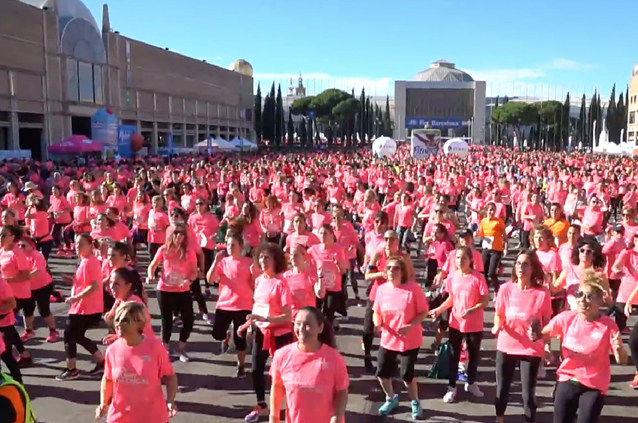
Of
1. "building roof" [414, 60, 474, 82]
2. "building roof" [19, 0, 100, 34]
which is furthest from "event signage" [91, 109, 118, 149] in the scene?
"building roof" [414, 60, 474, 82]

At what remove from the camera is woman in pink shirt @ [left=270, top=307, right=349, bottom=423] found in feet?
12.6

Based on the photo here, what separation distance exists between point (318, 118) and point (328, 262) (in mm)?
88720

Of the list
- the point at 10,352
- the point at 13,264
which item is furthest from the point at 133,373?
the point at 13,264

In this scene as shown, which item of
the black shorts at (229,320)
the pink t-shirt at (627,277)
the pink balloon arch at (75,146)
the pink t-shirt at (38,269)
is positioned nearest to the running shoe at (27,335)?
the pink t-shirt at (38,269)

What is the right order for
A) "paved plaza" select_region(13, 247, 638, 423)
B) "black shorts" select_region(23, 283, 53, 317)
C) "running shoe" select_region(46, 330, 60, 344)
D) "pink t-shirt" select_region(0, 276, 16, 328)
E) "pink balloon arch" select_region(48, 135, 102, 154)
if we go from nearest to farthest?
"pink t-shirt" select_region(0, 276, 16, 328) → "paved plaza" select_region(13, 247, 638, 423) → "black shorts" select_region(23, 283, 53, 317) → "running shoe" select_region(46, 330, 60, 344) → "pink balloon arch" select_region(48, 135, 102, 154)

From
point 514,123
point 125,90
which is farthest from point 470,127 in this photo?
point 125,90

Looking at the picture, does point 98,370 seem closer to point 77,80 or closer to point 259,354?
point 259,354

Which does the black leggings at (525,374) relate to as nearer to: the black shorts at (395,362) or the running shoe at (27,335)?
the black shorts at (395,362)

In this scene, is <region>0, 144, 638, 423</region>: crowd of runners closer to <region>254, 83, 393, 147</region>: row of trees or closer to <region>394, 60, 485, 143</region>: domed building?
<region>254, 83, 393, 147</region>: row of trees

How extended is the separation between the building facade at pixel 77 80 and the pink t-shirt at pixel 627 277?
121 feet

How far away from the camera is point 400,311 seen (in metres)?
5.51

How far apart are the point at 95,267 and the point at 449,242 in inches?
167

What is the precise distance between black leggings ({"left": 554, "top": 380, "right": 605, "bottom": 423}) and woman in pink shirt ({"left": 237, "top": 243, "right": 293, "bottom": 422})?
7.12 feet

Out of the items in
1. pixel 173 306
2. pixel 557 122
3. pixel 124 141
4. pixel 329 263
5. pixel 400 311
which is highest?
pixel 557 122
